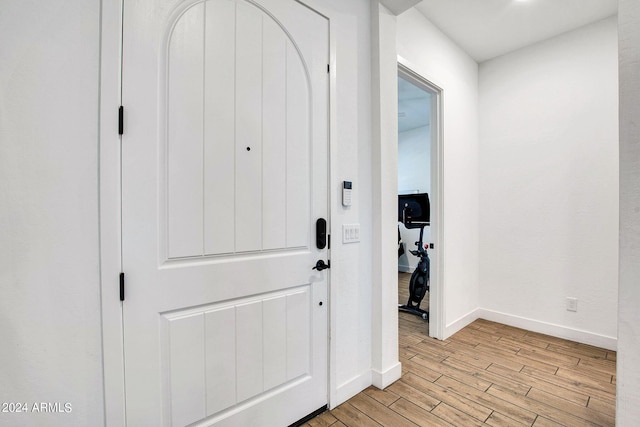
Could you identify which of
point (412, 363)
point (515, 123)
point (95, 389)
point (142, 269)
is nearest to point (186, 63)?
point (142, 269)

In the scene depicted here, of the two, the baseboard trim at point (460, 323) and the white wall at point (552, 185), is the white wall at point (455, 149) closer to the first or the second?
the baseboard trim at point (460, 323)

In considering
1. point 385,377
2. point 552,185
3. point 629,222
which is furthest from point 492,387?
point 552,185

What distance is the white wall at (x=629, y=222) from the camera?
1205 millimetres

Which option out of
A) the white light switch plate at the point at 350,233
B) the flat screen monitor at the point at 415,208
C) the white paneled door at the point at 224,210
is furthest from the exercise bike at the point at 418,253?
the white paneled door at the point at 224,210

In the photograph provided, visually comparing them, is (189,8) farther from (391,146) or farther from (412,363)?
(412,363)

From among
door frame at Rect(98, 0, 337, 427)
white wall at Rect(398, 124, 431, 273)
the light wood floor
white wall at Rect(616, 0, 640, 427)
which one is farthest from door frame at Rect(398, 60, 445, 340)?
white wall at Rect(398, 124, 431, 273)

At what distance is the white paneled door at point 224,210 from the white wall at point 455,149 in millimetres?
1214

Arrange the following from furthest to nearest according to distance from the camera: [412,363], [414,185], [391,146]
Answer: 1. [414,185]
2. [412,363]
3. [391,146]

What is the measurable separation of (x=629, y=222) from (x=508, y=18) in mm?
2148

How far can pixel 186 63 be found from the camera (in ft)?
3.77

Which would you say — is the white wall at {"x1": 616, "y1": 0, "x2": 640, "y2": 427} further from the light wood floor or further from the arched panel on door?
the arched panel on door

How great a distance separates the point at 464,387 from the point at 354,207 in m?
1.47

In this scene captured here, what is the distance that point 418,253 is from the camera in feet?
11.4

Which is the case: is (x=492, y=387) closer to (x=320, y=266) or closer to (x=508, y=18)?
(x=320, y=266)
